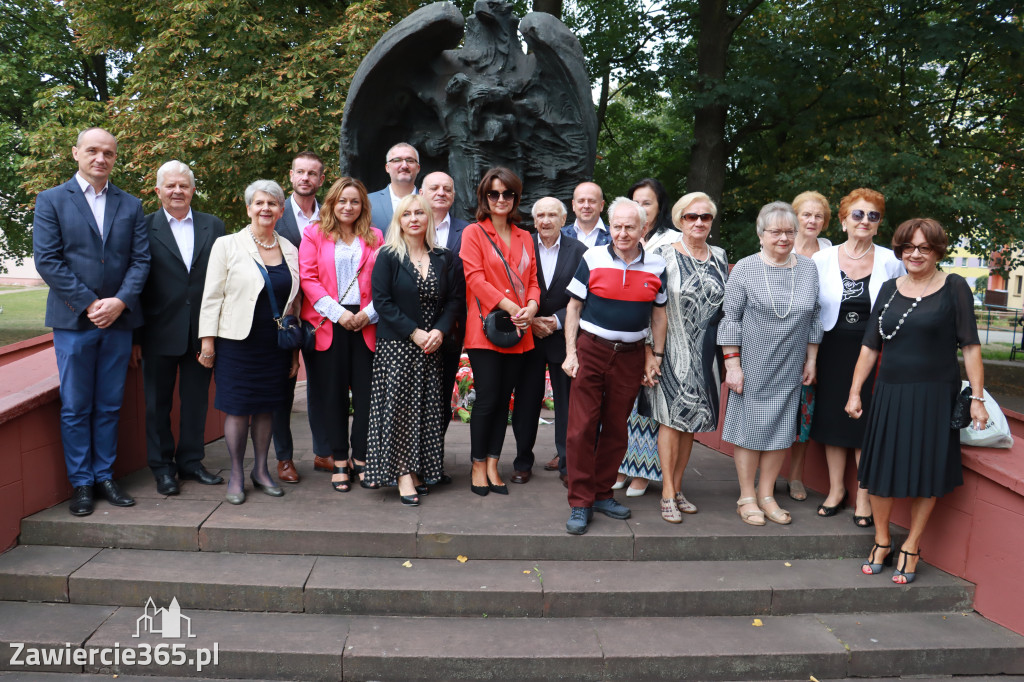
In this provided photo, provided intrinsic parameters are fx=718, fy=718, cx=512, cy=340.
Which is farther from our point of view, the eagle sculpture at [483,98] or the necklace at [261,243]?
the eagle sculpture at [483,98]

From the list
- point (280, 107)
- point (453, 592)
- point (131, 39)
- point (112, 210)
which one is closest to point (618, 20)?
point (280, 107)

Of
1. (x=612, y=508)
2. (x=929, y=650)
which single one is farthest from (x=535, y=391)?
(x=929, y=650)

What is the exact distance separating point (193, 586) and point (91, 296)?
162 centimetres

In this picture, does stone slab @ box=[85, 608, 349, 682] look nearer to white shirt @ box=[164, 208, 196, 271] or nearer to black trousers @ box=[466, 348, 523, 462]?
black trousers @ box=[466, 348, 523, 462]

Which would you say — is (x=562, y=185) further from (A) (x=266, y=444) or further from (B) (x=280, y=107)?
(B) (x=280, y=107)

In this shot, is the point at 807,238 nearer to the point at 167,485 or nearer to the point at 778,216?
the point at 778,216

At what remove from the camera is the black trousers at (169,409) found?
4.18m

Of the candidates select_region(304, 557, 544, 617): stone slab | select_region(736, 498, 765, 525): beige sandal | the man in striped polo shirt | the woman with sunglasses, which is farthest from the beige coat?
the woman with sunglasses

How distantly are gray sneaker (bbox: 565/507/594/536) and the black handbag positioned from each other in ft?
3.18

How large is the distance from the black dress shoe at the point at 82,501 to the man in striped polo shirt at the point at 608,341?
251 cm

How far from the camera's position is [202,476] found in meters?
4.32

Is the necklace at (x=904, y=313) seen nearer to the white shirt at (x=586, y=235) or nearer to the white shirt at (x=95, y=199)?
the white shirt at (x=586, y=235)

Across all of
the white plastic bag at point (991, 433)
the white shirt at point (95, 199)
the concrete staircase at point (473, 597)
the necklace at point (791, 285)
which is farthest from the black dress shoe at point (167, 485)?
the white plastic bag at point (991, 433)

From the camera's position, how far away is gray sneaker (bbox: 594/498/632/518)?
3928 mm
